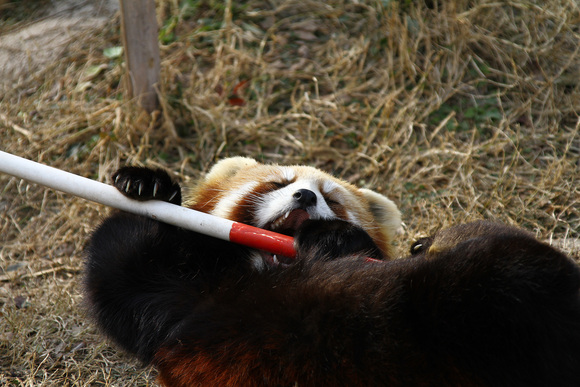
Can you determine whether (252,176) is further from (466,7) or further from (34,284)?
(466,7)

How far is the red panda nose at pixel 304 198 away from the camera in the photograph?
3.21 metres

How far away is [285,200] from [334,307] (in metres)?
1.06

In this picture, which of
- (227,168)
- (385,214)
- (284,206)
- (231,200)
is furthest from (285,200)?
(385,214)

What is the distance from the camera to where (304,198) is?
3.22 meters

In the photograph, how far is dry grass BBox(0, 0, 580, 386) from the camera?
486 centimetres

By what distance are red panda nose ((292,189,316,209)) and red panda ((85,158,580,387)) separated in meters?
0.34

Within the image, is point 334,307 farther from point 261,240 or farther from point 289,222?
point 289,222

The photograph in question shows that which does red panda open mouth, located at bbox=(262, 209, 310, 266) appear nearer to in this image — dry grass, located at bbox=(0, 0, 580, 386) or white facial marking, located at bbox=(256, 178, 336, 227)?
white facial marking, located at bbox=(256, 178, 336, 227)

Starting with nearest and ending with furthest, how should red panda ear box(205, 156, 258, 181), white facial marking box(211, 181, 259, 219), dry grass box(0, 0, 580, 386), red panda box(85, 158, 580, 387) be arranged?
red panda box(85, 158, 580, 387) → white facial marking box(211, 181, 259, 219) → red panda ear box(205, 156, 258, 181) → dry grass box(0, 0, 580, 386)

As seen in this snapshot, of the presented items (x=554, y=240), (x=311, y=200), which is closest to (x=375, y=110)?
(x=554, y=240)

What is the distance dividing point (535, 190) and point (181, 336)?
3.54 meters

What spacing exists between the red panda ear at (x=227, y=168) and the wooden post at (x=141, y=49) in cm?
168

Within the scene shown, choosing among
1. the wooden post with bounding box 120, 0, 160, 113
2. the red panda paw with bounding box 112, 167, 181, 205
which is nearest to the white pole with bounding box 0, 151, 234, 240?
the red panda paw with bounding box 112, 167, 181, 205

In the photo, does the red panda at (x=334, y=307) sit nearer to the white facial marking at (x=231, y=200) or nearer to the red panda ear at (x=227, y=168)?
the white facial marking at (x=231, y=200)
